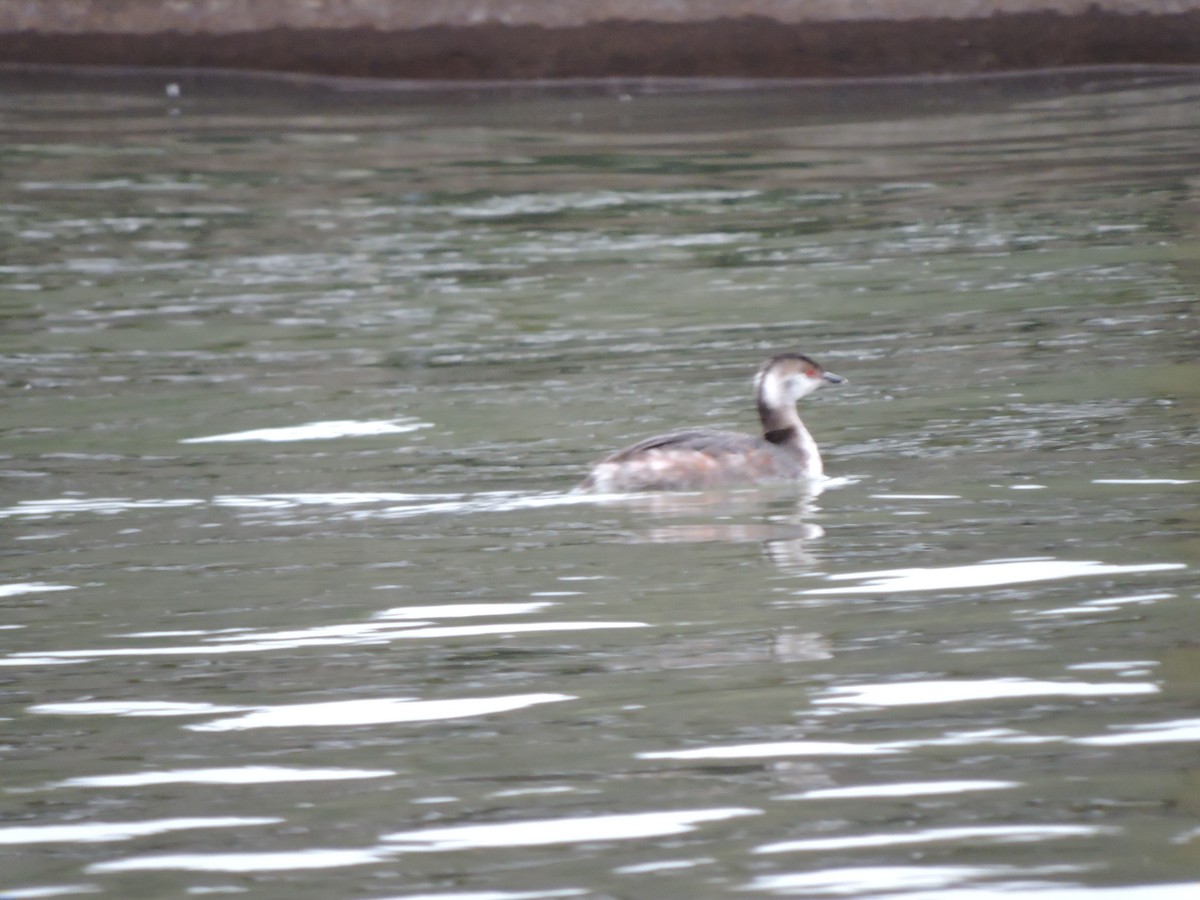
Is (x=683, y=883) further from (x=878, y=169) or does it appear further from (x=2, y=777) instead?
(x=878, y=169)

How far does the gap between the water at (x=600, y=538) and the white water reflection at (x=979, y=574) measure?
28mm

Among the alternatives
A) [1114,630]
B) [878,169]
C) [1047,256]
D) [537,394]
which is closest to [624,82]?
[878,169]

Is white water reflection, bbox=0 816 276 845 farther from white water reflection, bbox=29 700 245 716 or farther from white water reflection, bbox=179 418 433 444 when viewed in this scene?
white water reflection, bbox=179 418 433 444

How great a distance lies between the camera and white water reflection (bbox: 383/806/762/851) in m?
5.26

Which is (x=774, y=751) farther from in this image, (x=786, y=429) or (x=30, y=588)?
(x=786, y=429)

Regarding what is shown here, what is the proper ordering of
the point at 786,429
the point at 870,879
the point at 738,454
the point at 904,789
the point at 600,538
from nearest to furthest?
the point at 870,879 < the point at 904,789 < the point at 600,538 < the point at 738,454 < the point at 786,429

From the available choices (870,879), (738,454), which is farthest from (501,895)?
(738,454)

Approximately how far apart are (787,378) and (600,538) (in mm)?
2070

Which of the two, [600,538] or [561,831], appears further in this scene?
[600,538]

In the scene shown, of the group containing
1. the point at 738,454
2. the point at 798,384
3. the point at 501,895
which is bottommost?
the point at 501,895

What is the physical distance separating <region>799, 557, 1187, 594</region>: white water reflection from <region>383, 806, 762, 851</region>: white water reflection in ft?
7.19

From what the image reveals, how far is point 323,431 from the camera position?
11102 mm

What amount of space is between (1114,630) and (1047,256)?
830 cm

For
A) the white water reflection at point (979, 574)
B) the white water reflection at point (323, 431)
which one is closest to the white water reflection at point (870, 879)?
the white water reflection at point (979, 574)
